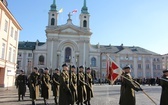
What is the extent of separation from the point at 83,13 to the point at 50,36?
16.1 m

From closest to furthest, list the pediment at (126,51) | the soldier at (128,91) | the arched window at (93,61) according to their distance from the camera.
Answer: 1. the soldier at (128,91)
2. the arched window at (93,61)
3. the pediment at (126,51)

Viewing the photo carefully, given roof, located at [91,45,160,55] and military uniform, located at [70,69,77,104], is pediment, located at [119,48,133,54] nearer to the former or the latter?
roof, located at [91,45,160,55]

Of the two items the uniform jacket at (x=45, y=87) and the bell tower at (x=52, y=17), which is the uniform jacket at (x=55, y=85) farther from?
the bell tower at (x=52, y=17)

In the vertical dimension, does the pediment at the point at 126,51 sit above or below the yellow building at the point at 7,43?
above

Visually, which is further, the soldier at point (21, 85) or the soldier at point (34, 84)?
the soldier at point (21, 85)

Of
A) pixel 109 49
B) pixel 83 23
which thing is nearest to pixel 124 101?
pixel 83 23

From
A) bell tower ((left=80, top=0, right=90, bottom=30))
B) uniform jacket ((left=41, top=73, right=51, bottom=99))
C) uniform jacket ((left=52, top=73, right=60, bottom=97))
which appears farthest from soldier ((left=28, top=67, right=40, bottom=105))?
bell tower ((left=80, top=0, right=90, bottom=30))

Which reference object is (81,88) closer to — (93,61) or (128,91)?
(128,91)

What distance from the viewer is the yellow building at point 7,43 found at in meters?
25.3

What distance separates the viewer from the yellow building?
82.9 feet

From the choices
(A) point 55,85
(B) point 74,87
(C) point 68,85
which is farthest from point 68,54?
(C) point 68,85

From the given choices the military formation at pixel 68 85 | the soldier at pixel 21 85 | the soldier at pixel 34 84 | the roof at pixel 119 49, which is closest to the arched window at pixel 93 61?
the roof at pixel 119 49

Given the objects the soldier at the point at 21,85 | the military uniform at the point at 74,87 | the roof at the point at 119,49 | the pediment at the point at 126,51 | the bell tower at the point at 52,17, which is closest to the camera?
the military uniform at the point at 74,87

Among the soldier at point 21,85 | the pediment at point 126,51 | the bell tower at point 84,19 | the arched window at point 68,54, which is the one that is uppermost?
the bell tower at point 84,19
